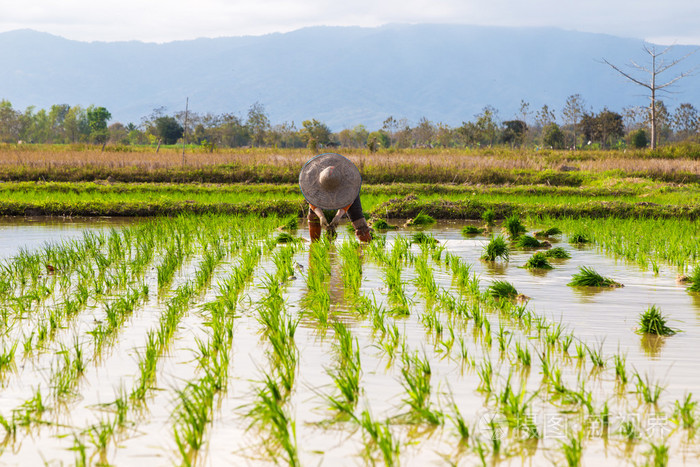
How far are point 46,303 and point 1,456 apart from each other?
2.45m

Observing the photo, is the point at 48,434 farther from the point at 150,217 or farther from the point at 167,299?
the point at 150,217

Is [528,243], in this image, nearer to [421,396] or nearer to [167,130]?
[421,396]

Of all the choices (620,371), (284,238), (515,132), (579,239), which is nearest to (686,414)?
(620,371)

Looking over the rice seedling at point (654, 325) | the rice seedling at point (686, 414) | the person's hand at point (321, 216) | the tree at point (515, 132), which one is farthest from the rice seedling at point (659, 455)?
the tree at point (515, 132)

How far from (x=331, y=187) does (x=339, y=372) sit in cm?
423

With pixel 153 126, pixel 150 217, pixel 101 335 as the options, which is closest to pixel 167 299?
pixel 101 335

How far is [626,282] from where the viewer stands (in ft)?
18.3

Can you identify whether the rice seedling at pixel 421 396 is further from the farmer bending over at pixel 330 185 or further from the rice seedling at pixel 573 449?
the farmer bending over at pixel 330 185

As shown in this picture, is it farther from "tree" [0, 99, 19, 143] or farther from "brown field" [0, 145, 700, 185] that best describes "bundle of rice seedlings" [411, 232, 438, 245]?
"tree" [0, 99, 19, 143]

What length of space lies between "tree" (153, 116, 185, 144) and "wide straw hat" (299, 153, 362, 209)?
144 feet

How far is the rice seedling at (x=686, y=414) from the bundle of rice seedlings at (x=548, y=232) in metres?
6.46

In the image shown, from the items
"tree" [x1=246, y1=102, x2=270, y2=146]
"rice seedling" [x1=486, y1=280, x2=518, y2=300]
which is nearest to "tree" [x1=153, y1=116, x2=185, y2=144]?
"tree" [x1=246, y1=102, x2=270, y2=146]

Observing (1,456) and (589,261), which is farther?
(589,261)

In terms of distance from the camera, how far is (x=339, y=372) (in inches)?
117
